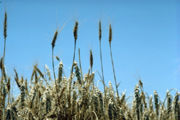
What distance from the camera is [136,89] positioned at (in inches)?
88.8

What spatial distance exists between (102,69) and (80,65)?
249 millimetres

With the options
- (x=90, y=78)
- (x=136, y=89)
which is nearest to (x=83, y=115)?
(x=90, y=78)

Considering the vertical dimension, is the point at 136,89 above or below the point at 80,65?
A: below

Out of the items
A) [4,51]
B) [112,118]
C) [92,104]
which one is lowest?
[112,118]

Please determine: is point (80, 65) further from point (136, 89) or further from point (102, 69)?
point (136, 89)

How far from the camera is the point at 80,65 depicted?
8.75ft

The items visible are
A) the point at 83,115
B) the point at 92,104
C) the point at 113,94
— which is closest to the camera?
the point at 92,104

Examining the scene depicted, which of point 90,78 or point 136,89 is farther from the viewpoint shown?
point 90,78

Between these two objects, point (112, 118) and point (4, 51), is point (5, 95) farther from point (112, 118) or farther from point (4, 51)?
point (112, 118)

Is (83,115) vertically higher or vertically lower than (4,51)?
lower

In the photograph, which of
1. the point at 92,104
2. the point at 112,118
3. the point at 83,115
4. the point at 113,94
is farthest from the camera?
the point at 113,94

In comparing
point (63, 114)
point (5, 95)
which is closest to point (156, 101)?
point (63, 114)

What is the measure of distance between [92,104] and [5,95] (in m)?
0.82

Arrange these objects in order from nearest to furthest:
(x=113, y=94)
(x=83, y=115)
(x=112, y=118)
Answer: (x=112, y=118)
(x=83, y=115)
(x=113, y=94)
